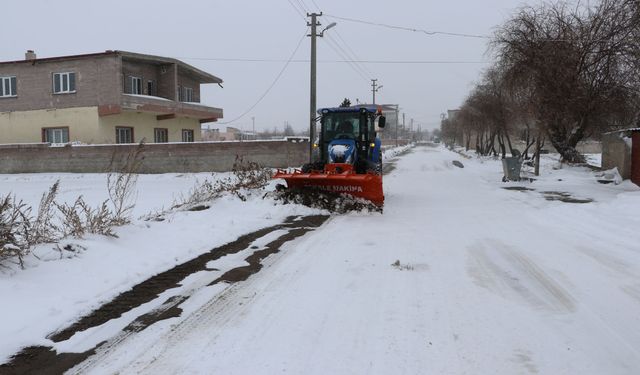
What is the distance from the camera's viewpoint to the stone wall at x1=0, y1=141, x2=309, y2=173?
93.6 ft

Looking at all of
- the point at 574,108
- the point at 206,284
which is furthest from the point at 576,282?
the point at 574,108

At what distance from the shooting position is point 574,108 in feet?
68.5

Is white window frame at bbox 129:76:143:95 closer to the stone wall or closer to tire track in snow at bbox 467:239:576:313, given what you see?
the stone wall

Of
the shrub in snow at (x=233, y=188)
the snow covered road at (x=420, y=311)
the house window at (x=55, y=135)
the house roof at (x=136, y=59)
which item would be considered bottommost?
the snow covered road at (x=420, y=311)

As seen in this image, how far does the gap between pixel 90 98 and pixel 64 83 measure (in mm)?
2702

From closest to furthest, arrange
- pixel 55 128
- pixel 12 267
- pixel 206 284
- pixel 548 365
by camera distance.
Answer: pixel 548 365 → pixel 12 267 → pixel 206 284 → pixel 55 128

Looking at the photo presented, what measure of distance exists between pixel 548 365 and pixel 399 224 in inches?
262

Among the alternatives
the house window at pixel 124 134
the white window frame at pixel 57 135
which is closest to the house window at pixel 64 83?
the white window frame at pixel 57 135

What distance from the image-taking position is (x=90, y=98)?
3303 cm

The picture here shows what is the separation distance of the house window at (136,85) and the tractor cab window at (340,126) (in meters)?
25.0

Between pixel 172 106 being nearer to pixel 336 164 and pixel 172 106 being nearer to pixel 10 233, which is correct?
pixel 336 164

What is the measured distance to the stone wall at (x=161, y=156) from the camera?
93.6 feet

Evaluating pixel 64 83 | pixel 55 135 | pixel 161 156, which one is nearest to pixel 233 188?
pixel 161 156

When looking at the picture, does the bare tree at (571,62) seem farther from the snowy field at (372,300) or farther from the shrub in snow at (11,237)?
the shrub in snow at (11,237)
